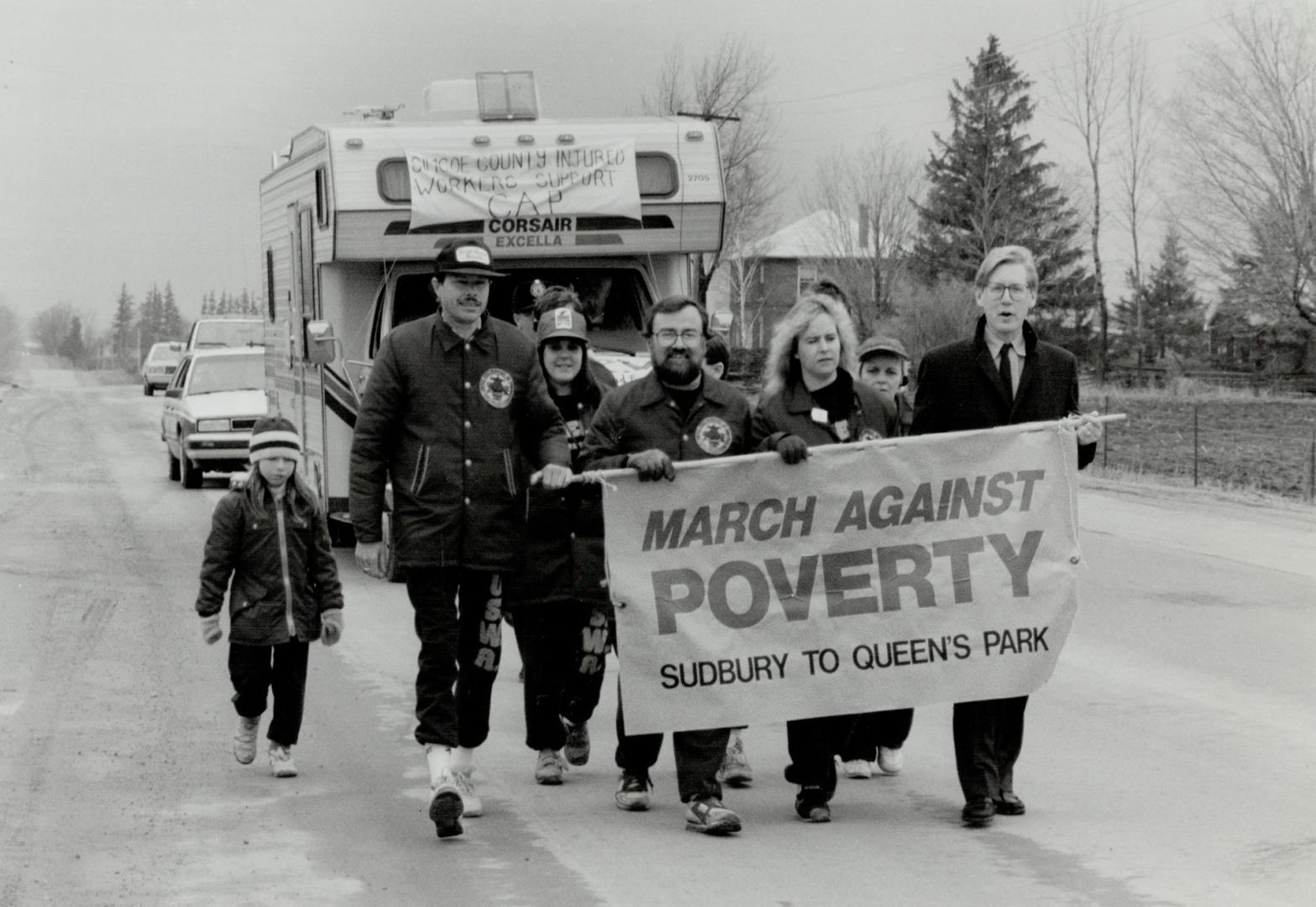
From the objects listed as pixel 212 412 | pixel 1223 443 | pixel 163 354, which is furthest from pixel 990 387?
pixel 163 354

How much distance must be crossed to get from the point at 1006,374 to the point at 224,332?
1330 inches

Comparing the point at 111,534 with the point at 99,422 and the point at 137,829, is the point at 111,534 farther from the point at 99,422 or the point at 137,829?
the point at 99,422

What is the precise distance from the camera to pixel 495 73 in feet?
48.4

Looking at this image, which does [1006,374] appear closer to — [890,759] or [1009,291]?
[1009,291]

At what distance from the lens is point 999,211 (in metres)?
69.4

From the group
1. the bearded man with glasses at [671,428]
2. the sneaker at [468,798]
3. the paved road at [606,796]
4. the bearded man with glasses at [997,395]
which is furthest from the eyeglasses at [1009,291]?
the sneaker at [468,798]

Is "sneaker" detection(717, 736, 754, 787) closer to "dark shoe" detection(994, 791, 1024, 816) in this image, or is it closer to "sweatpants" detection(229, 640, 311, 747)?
"dark shoe" detection(994, 791, 1024, 816)

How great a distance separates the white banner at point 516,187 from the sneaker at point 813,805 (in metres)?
7.75

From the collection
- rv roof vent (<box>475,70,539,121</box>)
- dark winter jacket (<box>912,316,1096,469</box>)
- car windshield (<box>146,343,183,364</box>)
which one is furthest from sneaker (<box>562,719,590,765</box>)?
car windshield (<box>146,343,183,364</box>)

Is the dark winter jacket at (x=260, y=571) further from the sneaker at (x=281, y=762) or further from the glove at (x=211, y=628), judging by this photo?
the sneaker at (x=281, y=762)

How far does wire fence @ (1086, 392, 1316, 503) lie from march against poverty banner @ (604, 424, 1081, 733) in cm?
1418

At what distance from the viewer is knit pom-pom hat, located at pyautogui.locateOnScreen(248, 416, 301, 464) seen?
25.5 ft

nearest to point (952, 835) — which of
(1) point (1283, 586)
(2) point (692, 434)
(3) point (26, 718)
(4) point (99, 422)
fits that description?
(2) point (692, 434)

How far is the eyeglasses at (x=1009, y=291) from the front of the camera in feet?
22.6
